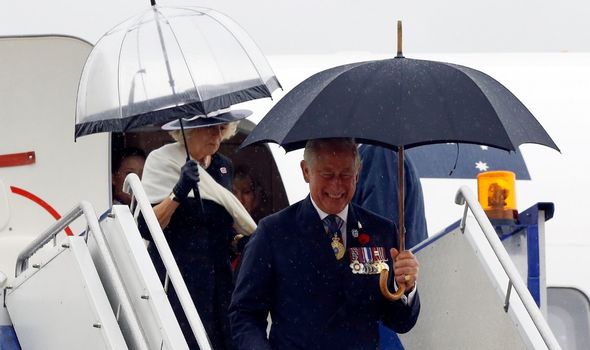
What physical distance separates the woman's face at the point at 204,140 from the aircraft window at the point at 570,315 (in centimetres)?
266

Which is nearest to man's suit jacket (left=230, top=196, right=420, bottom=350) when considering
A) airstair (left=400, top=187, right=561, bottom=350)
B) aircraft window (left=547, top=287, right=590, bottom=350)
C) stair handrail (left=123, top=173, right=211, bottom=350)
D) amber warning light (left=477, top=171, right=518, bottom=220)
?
stair handrail (left=123, top=173, right=211, bottom=350)

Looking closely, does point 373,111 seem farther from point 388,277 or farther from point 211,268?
point 211,268

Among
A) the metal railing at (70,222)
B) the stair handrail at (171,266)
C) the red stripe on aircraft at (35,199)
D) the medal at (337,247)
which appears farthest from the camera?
the red stripe on aircraft at (35,199)

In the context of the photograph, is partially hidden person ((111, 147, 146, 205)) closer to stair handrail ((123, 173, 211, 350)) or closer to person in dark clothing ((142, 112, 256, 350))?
person in dark clothing ((142, 112, 256, 350))

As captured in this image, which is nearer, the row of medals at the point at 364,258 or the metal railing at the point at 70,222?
the row of medals at the point at 364,258

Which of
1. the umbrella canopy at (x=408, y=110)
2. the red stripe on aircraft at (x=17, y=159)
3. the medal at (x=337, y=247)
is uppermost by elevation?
the umbrella canopy at (x=408, y=110)

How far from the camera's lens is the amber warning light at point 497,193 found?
20.7ft

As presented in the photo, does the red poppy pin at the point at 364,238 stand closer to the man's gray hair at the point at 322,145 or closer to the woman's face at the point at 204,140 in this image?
the man's gray hair at the point at 322,145

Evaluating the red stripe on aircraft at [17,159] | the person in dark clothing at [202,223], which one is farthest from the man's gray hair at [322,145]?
the red stripe on aircraft at [17,159]

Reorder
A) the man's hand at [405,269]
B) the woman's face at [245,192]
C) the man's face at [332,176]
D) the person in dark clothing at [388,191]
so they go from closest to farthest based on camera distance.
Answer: the man's hand at [405,269] < the man's face at [332,176] < the person in dark clothing at [388,191] < the woman's face at [245,192]

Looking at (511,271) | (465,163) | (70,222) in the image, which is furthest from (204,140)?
(465,163)

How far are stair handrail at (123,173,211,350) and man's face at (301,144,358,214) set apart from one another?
675 millimetres

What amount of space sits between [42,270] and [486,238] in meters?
2.13

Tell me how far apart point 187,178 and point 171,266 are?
93 centimetres
